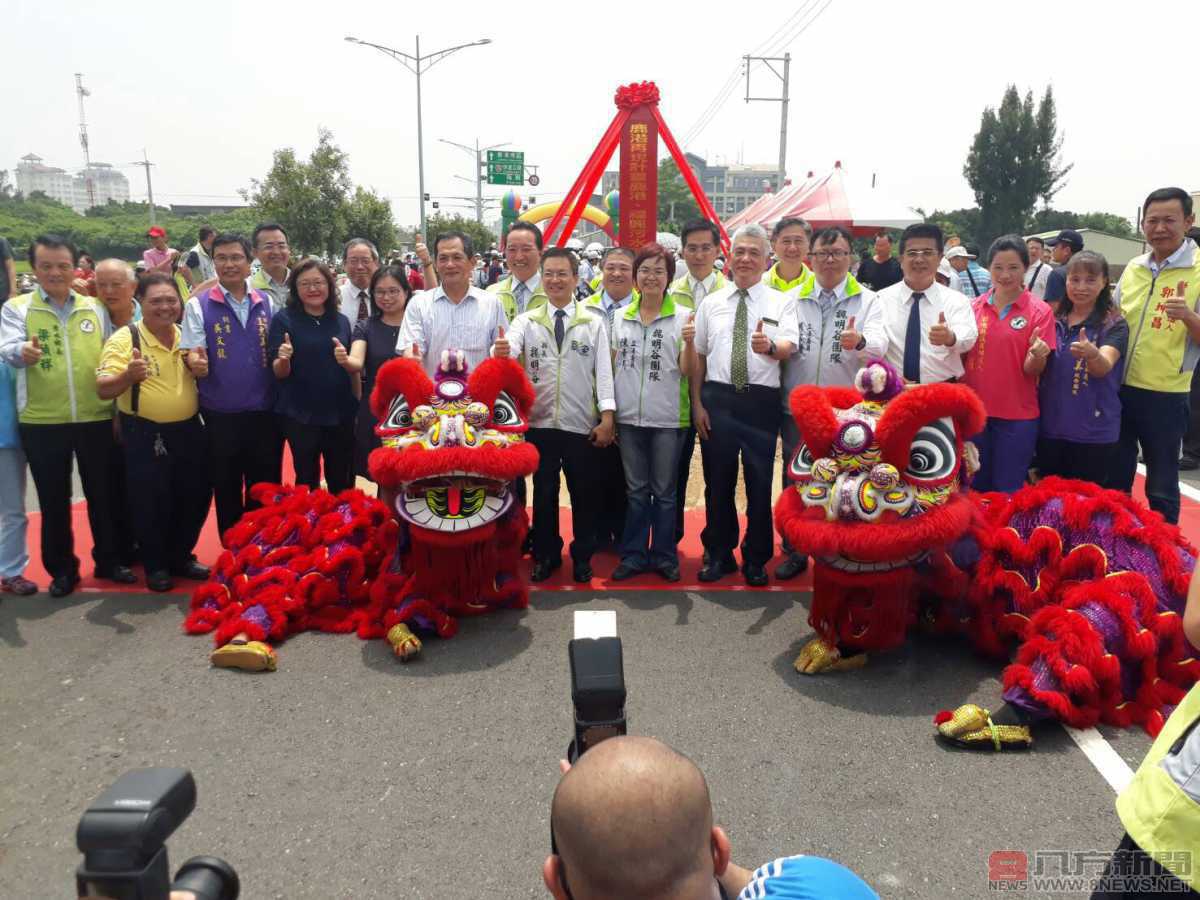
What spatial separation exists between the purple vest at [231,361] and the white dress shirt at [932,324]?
345 cm

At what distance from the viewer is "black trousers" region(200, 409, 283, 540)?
454 centimetres

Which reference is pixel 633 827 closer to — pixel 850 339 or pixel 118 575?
pixel 850 339

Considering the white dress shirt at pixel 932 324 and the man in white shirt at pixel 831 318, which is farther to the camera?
the man in white shirt at pixel 831 318

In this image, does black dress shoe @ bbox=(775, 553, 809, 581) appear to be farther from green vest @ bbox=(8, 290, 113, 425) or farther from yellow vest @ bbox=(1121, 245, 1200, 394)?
green vest @ bbox=(8, 290, 113, 425)

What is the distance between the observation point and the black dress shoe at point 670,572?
466 centimetres

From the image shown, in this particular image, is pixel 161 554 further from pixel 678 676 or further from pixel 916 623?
pixel 916 623

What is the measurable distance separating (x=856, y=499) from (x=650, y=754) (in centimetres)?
229

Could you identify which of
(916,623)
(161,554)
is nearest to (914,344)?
(916,623)

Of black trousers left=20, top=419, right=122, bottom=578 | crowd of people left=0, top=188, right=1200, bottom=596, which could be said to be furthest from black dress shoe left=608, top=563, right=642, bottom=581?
black trousers left=20, top=419, right=122, bottom=578

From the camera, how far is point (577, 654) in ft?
4.17

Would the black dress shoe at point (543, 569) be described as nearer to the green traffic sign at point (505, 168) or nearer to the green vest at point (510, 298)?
the green vest at point (510, 298)

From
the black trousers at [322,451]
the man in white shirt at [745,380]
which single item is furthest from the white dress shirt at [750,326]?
the black trousers at [322,451]

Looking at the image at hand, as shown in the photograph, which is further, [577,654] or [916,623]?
[916,623]

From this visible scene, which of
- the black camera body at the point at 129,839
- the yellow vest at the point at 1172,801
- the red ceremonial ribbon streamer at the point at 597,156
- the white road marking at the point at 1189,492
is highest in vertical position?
the red ceremonial ribbon streamer at the point at 597,156
